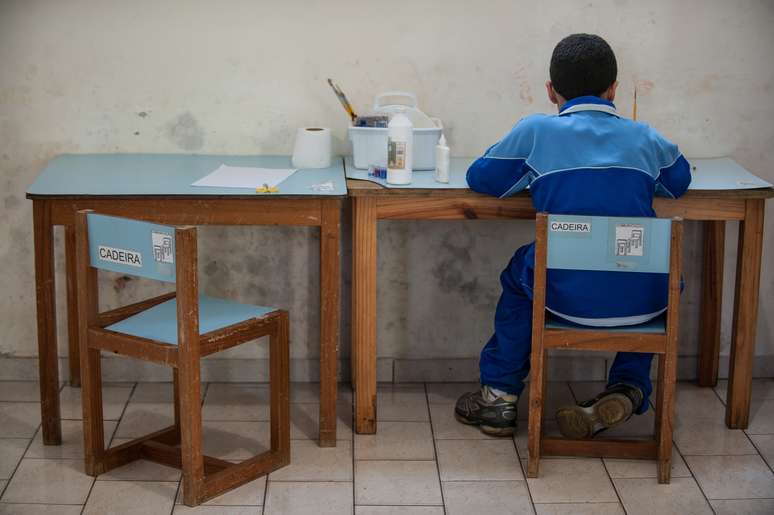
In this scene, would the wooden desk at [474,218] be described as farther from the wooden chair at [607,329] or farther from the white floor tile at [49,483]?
the white floor tile at [49,483]

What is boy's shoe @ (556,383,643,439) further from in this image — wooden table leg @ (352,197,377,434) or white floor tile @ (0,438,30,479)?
white floor tile @ (0,438,30,479)

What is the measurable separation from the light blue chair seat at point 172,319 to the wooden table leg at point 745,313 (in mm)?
1526

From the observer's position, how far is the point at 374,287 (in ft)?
11.0

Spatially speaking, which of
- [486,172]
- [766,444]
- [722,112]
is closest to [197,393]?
[486,172]

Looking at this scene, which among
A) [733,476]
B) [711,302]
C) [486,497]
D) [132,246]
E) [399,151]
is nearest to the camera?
[132,246]

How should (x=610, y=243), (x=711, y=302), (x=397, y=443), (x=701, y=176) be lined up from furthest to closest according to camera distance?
(x=711, y=302) < (x=701, y=176) < (x=397, y=443) < (x=610, y=243)

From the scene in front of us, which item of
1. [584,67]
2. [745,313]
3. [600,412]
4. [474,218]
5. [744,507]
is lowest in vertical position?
[744,507]

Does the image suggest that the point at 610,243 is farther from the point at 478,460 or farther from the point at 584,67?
the point at 478,460

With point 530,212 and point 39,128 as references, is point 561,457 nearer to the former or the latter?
point 530,212

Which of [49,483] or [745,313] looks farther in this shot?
[745,313]

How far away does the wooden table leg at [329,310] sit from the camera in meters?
3.15

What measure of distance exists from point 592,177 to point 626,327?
45 cm

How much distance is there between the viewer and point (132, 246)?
109 inches

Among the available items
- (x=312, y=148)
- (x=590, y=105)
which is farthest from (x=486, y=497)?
(x=312, y=148)
